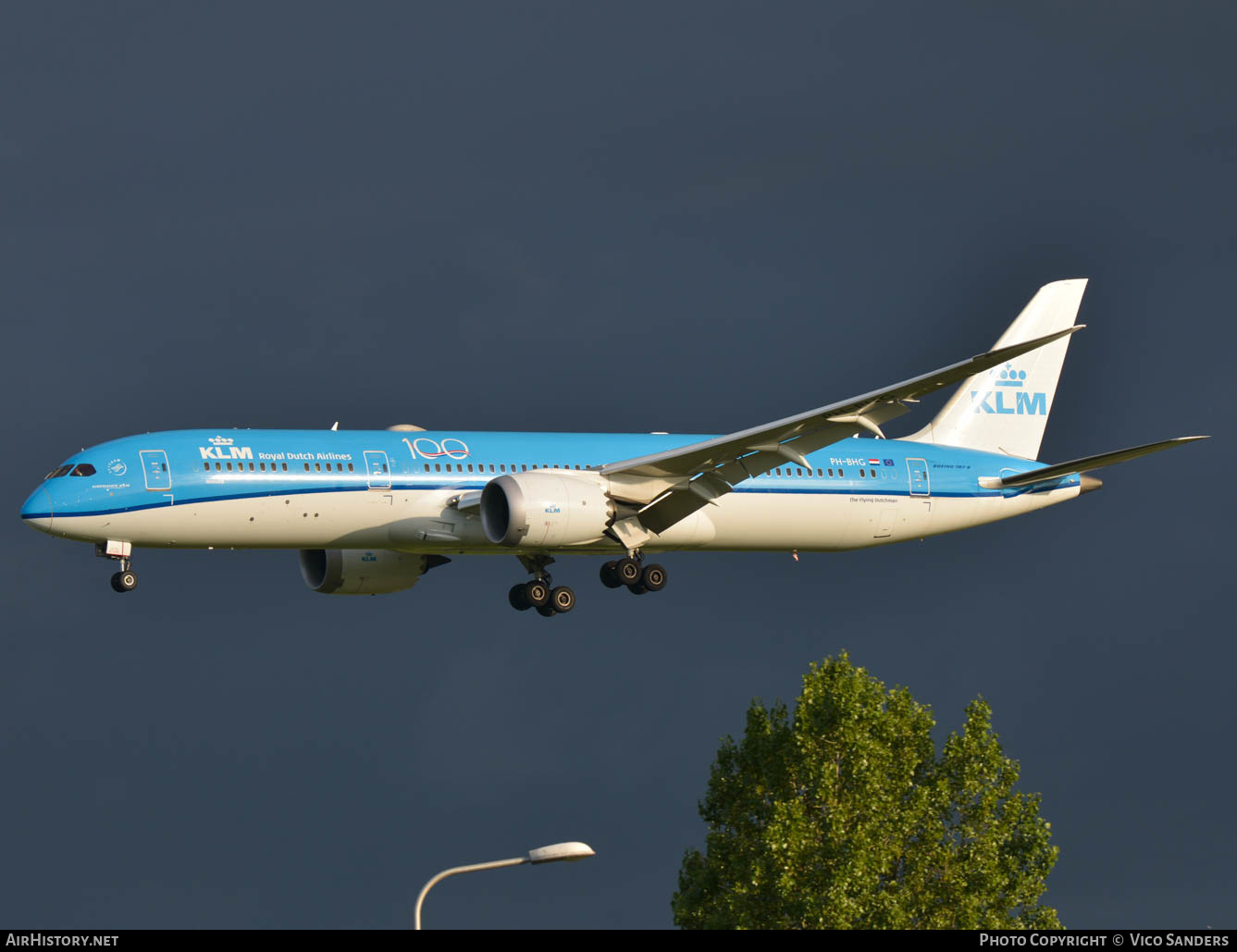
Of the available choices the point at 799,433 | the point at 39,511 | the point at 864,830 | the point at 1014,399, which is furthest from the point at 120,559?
the point at 1014,399

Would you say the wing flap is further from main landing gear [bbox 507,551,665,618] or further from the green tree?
the green tree

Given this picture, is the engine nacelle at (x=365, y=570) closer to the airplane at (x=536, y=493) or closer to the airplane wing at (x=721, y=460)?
the airplane at (x=536, y=493)

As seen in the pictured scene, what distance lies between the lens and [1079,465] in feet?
195

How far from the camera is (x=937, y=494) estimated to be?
64312mm

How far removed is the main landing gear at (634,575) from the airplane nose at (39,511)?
16413 millimetres

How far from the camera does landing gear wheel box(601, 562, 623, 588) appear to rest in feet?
191

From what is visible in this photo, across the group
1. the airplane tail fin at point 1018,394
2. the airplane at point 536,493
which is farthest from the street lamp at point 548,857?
the airplane tail fin at point 1018,394

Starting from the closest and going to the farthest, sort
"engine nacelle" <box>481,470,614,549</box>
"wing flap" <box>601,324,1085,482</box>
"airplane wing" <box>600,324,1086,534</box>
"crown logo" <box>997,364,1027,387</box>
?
"wing flap" <box>601,324,1085,482</box>, "airplane wing" <box>600,324,1086,534</box>, "engine nacelle" <box>481,470,614,549</box>, "crown logo" <box>997,364,1027,387</box>

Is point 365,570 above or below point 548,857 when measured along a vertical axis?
above

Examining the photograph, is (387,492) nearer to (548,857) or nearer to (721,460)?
(721,460)

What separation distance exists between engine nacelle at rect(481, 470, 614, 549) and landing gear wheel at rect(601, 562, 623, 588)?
10.1ft

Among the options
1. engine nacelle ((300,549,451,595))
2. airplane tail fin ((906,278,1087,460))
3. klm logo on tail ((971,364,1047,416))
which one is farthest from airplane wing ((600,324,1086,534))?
klm logo on tail ((971,364,1047,416))

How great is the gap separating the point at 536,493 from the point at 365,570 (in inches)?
405
